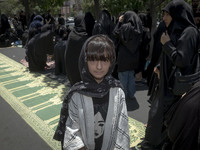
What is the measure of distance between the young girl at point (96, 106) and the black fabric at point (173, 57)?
38.9 inches

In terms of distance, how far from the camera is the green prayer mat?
341 centimetres

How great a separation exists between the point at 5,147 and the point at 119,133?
2.30m

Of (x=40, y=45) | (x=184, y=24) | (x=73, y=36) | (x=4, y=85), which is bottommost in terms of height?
(x=4, y=85)

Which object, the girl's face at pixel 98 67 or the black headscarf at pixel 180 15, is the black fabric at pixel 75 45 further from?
the girl's face at pixel 98 67

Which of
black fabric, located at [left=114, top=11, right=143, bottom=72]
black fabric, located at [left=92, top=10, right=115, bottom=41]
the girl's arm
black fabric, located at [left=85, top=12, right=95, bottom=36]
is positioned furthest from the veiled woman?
the girl's arm

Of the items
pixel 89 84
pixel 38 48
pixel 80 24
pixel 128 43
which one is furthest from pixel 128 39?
pixel 38 48

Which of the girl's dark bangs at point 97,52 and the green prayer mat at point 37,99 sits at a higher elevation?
the girl's dark bangs at point 97,52

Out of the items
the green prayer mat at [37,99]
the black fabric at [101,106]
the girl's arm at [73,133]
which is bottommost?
the green prayer mat at [37,99]

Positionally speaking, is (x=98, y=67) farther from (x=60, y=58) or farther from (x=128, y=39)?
(x=60, y=58)

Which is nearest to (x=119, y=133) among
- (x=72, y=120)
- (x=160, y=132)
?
(x=72, y=120)

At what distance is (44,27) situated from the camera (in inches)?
268

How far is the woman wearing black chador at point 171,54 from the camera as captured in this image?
2.14 meters

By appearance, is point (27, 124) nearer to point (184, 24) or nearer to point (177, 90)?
point (177, 90)

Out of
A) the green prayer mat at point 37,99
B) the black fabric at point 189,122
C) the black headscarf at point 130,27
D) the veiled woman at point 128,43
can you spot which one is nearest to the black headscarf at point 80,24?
the veiled woman at point 128,43
